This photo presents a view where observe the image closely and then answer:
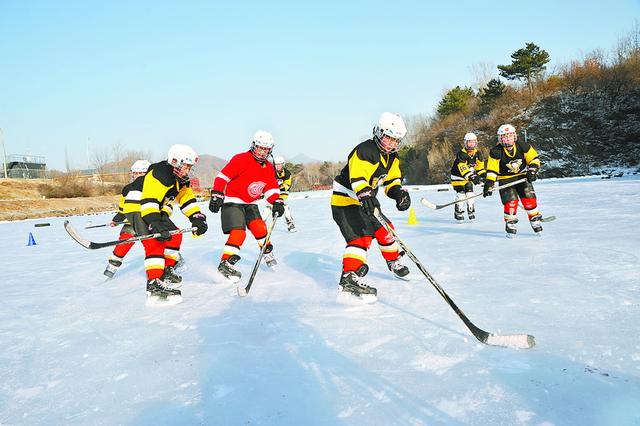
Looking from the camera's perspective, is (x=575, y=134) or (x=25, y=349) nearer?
(x=25, y=349)

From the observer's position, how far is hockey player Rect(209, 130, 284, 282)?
4.59 meters

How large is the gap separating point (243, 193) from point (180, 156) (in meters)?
0.95

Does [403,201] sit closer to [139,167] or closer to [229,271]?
[229,271]

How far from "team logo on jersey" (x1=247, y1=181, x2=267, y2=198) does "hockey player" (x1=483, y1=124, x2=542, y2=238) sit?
10.8 feet

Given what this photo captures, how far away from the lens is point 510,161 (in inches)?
244

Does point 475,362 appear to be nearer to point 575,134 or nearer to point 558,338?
point 558,338

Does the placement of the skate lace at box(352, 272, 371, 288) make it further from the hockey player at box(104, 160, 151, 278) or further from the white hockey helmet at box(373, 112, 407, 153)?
the hockey player at box(104, 160, 151, 278)

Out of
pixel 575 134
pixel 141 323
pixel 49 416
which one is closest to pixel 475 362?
pixel 49 416

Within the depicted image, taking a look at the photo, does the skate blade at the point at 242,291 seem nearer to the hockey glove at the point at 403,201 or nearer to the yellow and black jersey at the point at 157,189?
the yellow and black jersey at the point at 157,189

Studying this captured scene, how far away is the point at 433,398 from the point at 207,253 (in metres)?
5.09

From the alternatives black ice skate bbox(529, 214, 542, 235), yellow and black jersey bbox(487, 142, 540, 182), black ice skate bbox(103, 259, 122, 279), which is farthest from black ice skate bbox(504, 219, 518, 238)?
black ice skate bbox(103, 259, 122, 279)

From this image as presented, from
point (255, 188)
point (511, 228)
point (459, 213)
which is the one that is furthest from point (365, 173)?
point (459, 213)

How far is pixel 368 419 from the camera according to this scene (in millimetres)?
1726

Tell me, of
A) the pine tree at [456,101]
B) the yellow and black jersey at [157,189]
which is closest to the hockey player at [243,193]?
the yellow and black jersey at [157,189]
